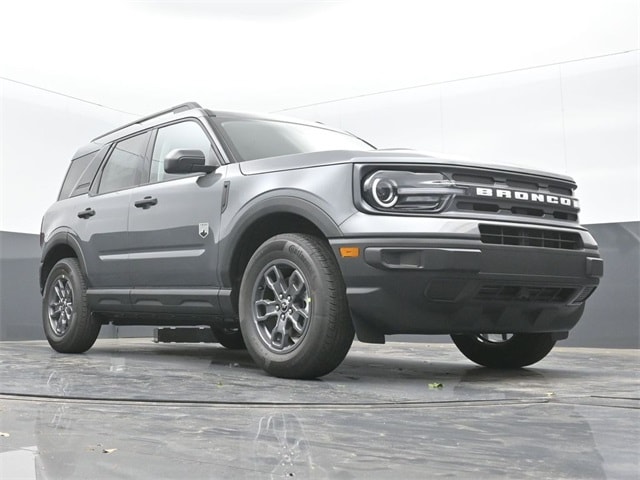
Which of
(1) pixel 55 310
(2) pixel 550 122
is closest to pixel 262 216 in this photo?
(1) pixel 55 310

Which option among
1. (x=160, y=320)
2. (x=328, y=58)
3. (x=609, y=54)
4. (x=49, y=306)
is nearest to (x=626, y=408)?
(x=160, y=320)

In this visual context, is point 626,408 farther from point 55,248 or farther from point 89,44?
point 89,44

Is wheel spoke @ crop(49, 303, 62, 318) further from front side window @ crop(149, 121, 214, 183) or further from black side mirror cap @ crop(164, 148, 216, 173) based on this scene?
black side mirror cap @ crop(164, 148, 216, 173)

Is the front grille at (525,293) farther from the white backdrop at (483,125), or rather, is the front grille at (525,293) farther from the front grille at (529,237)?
the white backdrop at (483,125)

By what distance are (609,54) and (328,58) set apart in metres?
3.85

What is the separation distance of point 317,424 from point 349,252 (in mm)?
1473

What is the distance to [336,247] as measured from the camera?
4648 millimetres

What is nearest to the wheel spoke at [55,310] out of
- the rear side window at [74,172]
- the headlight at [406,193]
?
the rear side window at [74,172]

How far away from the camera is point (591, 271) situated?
5098 mm

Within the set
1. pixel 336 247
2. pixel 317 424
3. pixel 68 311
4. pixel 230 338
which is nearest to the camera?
pixel 317 424

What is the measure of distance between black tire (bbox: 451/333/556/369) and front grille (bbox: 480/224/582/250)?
0.83m

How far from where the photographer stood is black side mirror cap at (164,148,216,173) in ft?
18.0

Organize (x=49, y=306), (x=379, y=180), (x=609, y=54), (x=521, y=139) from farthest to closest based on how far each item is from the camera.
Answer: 1. (x=521, y=139)
2. (x=609, y=54)
3. (x=49, y=306)
4. (x=379, y=180)

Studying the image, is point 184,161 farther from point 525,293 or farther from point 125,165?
point 525,293
